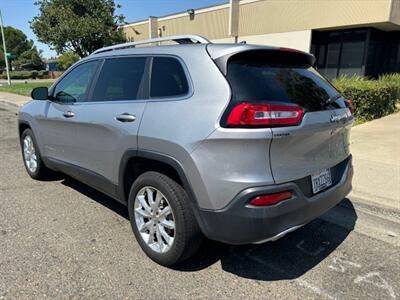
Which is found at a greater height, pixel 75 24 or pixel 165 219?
pixel 75 24

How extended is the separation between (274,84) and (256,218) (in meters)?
0.98

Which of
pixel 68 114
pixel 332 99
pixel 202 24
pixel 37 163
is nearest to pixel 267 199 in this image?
pixel 332 99

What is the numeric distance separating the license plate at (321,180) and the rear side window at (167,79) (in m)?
1.18

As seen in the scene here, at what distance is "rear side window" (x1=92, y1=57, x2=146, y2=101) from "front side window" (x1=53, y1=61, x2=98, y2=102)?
226 millimetres

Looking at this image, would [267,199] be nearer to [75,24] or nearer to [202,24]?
[202,24]

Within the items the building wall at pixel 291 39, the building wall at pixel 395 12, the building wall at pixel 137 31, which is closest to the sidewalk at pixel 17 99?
the building wall at pixel 291 39

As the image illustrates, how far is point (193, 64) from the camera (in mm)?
2729

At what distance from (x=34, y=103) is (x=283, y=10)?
1770 centimetres

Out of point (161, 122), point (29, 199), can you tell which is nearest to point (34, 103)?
point (29, 199)

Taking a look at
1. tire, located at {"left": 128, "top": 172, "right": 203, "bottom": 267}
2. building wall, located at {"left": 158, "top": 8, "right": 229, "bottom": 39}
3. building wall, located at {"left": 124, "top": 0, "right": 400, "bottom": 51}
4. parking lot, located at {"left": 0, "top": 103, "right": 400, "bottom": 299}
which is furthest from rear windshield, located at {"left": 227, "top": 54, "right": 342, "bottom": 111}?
building wall, located at {"left": 158, "top": 8, "right": 229, "bottom": 39}

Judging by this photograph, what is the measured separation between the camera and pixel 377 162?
5.72 metres

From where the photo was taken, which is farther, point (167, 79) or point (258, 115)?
point (167, 79)

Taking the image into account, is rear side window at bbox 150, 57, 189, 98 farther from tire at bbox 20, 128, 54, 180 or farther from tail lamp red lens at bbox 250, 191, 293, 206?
tire at bbox 20, 128, 54, 180

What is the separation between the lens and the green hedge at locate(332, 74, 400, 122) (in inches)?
356
